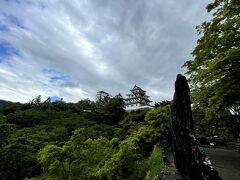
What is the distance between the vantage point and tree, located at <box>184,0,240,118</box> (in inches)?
477

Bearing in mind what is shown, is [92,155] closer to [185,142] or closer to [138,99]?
[185,142]

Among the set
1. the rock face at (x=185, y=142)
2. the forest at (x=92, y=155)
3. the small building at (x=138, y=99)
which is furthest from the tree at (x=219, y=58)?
the small building at (x=138, y=99)

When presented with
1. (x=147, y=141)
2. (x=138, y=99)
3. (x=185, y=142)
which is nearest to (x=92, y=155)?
(x=147, y=141)

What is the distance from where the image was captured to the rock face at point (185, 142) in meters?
6.61

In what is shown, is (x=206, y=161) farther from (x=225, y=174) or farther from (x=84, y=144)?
(x=84, y=144)

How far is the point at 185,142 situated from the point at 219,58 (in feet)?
23.2

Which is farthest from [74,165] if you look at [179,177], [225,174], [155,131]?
[179,177]

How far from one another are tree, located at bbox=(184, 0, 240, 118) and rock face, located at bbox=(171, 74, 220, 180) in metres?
5.30

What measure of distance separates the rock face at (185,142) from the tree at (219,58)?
5.30 metres

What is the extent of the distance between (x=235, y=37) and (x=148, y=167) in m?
7.67

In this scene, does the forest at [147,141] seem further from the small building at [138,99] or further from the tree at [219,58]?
the small building at [138,99]

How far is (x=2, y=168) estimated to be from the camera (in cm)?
1931

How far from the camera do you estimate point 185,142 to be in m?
6.91

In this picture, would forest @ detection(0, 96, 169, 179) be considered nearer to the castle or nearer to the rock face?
the rock face
